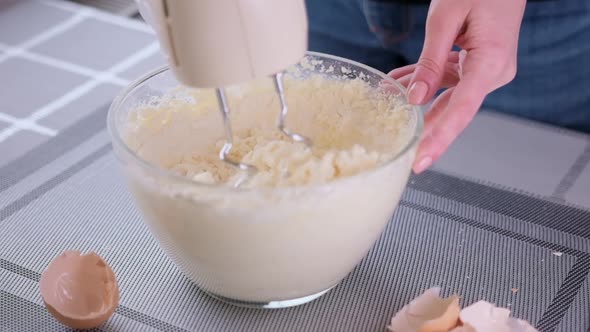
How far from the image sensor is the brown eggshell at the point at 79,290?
2.37 feet

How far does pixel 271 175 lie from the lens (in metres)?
0.71

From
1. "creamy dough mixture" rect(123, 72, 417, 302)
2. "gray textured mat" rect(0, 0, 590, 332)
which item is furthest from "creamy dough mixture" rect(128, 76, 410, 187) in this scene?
"gray textured mat" rect(0, 0, 590, 332)

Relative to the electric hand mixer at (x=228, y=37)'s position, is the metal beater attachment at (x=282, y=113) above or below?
below

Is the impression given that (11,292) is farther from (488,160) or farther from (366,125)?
(488,160)

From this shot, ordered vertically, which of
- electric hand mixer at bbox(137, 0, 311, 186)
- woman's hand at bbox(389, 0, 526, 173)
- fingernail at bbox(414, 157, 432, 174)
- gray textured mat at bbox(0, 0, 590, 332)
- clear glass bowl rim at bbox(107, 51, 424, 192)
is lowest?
gray textured mat at bbox(0, 0, 590, 332)

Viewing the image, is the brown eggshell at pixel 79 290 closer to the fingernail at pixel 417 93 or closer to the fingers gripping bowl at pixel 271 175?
the fingers gripping bowl at pixel 271 175

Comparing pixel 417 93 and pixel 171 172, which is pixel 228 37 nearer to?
pixel 171 172

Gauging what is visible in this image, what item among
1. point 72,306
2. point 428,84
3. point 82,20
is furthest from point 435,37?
point 82,20

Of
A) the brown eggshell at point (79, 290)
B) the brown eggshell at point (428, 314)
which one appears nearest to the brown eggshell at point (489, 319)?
the brown eggshell at point (428, 314)

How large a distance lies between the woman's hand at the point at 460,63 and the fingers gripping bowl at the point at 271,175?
36mm

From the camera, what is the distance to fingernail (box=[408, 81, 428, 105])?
787 mm

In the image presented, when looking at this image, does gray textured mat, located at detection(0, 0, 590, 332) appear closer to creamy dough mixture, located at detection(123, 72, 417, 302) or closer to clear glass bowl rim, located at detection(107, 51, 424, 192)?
creamy dough mixture, located at detection(123, 72, 417, 302)

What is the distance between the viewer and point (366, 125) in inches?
33.0

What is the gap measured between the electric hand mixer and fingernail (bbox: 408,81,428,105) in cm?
20
